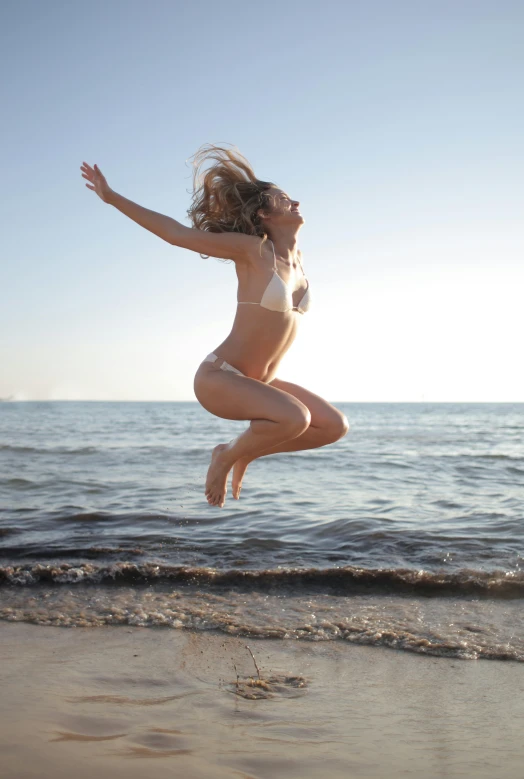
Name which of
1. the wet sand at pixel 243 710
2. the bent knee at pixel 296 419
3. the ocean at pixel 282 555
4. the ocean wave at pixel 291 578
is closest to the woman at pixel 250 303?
the bent knee at pixel 296 419

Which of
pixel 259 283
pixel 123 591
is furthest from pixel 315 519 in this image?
pixel 259 283

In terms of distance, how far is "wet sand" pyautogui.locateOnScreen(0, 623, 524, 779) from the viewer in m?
3.57

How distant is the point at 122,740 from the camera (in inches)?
148

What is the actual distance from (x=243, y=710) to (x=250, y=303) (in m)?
2.54

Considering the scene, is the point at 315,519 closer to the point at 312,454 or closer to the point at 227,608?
the point at 227,608

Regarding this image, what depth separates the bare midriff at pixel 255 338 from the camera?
4805 mm

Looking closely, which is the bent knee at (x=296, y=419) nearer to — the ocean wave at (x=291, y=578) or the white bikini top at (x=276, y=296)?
the white bikini top at (x=276, y=296)

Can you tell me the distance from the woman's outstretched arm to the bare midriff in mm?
459

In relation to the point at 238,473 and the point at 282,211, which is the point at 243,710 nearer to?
the point at 238,473

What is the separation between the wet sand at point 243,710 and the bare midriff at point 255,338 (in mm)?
2125

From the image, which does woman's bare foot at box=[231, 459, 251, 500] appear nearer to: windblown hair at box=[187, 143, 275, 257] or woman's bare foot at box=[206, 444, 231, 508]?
woman's bare foot at box=[206, 444, 231, 508]

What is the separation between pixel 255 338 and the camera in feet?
15.9

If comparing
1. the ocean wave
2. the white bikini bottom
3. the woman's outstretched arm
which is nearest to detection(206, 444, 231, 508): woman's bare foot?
the white bikini bottom

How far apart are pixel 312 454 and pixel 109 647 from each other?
1666cm
